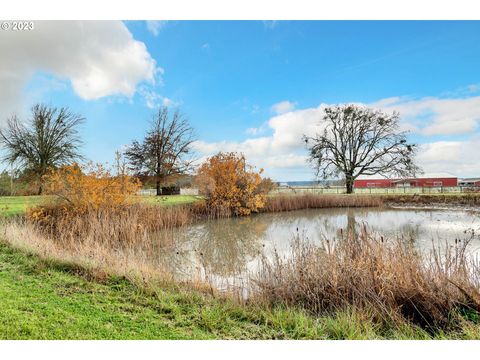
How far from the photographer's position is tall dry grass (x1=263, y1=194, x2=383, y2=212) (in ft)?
51.8

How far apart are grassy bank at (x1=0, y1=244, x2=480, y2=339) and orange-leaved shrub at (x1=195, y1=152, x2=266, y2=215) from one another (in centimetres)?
994

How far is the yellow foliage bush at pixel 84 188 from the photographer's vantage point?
26.1 ft

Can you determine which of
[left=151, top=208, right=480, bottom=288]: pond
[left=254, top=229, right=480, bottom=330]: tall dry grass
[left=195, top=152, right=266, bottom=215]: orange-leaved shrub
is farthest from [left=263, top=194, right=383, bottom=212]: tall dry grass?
[left=254, top=229, right=480, bottom=330]: tall dry grass

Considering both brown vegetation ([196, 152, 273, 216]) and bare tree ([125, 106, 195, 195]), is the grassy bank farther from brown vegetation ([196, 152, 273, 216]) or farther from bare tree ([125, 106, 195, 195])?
bare tree ([125, 106, 195, 195])

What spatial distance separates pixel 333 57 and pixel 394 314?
3688mm

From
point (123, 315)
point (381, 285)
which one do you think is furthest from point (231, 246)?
point (123, 315)

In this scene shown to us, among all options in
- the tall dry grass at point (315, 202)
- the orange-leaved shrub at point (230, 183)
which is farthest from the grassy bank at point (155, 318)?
the tall dry grass at point (315, 202)

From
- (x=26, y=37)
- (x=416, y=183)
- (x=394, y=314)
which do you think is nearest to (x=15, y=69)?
(x=26, y=37)

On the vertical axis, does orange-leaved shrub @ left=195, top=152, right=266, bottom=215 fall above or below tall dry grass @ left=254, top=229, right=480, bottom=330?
above

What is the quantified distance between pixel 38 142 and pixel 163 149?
6.88 metres

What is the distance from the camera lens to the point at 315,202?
1714 centimetres

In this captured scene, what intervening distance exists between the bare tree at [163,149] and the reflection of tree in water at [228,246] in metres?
8.31

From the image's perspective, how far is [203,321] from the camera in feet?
8.13
